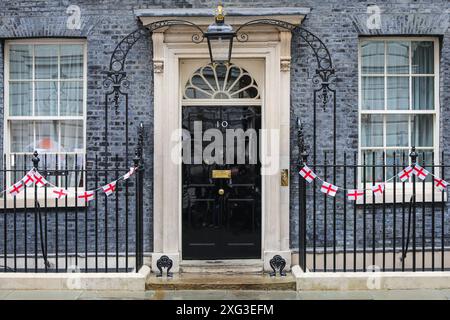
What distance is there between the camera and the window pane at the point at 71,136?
28.6ft

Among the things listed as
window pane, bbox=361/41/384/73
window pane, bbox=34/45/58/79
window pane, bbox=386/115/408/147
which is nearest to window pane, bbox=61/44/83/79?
window pane, bbox=34/45/58/79

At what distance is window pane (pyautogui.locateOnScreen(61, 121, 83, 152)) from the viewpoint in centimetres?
870

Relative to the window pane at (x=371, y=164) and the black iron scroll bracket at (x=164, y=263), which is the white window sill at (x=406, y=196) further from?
the black iron scroll bracket at (x=164, y=263)

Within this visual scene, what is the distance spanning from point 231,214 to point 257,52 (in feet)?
7.85

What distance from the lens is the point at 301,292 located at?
7387mm

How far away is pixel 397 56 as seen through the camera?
8727mm

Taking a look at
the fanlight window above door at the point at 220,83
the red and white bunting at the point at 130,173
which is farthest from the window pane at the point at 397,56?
the red and white bunting at the point at 130,173

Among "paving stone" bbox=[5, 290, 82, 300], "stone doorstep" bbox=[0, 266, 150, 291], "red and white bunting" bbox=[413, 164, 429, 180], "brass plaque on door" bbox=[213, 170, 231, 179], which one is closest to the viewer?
"paving stone" bbox=[5, 290, 82, 300]

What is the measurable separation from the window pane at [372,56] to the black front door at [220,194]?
177 cm

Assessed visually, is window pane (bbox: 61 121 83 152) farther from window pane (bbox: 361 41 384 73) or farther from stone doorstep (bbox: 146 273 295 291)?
window pane (bbox: 361 41 384 73)

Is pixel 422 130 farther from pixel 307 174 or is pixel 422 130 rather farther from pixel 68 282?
pixel 68 282

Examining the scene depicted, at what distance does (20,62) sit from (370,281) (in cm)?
590

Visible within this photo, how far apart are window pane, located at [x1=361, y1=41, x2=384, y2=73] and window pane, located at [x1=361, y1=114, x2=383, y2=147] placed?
71 centimetres

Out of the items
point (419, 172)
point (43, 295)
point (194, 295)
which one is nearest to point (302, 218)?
point (419, 172)
